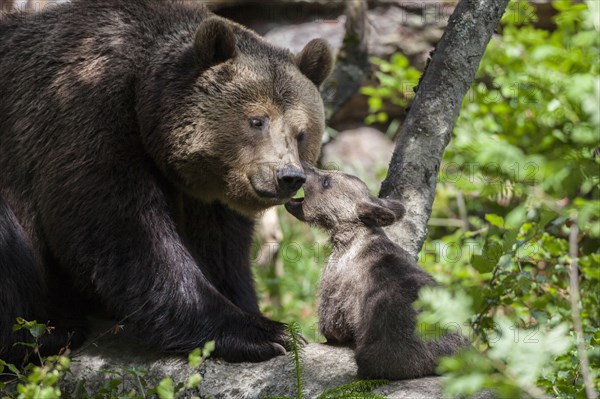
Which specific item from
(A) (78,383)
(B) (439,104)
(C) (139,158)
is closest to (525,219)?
(B) (439,104)

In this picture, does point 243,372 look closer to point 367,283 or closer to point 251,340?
point 251,340

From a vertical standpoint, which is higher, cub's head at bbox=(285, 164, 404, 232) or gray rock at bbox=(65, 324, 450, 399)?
cub's head at bbox=(285, 164, 404, 232)

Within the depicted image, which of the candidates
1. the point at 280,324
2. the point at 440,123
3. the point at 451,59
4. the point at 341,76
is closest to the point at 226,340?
the point at 280,324

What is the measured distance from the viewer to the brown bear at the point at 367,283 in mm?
4699

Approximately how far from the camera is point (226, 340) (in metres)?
5.50

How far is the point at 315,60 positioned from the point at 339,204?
157cm

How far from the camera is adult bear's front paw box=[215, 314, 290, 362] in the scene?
17.8ft

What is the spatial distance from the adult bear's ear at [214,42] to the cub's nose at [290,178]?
1.13m

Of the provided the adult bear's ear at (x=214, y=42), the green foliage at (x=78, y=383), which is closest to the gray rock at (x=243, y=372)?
the green foliage at (x=78, y=383)

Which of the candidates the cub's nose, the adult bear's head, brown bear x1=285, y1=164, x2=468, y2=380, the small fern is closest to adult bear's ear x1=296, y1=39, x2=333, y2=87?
the adult bear's head

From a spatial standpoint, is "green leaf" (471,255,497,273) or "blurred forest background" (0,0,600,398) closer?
"blurred forest background" (0,0,600,398)

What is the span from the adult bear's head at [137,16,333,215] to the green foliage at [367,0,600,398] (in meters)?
1.41

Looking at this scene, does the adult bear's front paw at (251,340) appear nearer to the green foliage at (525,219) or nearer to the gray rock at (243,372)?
the gray rock at (243,372)

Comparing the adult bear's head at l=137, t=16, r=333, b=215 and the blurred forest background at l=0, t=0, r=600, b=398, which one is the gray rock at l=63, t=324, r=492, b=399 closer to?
the blurred forest background at l=0, t=0, r=600, b=398
